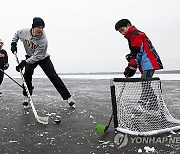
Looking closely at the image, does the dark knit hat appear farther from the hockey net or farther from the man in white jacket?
the hockey net

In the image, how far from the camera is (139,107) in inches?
154

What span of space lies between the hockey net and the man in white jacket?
196cm

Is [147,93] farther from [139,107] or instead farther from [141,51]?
[141,51]

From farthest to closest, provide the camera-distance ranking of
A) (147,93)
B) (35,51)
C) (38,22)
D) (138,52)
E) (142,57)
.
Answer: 1. (35,51)
2. (38,22)
3. (142,57)
4. (138,52)
5. (147,93)

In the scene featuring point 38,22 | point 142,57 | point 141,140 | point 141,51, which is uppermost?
point 38,22

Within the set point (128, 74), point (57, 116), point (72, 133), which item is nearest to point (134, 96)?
point (128, 74)

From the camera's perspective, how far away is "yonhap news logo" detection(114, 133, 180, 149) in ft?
10.3

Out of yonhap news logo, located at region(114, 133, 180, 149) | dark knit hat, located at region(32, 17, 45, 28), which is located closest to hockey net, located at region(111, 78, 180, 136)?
yonhap news logo, located at region(114, 133, 180, 149)

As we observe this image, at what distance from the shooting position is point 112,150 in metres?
2.90

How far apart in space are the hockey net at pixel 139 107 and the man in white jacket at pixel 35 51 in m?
1.96

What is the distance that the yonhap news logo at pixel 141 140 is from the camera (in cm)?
313

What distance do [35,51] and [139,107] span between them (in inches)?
98.2

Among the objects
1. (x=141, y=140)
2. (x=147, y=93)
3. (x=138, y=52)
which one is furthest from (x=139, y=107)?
(x=138, y=52)

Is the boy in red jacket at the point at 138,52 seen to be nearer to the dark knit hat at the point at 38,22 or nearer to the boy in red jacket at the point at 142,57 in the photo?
the boy in red jacket at the point at 142,57
